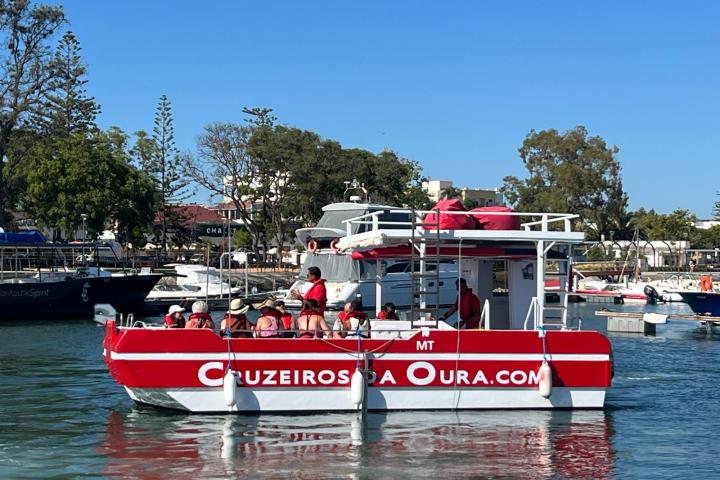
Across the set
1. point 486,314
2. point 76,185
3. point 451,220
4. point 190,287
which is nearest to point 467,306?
point 486,314

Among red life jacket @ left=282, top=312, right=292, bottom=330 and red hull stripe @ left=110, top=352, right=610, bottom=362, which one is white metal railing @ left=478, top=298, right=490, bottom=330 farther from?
red life jacket @ left=282, top=312, right=292, bottom=330

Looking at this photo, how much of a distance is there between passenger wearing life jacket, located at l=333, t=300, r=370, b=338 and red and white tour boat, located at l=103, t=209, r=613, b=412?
0.51 feet

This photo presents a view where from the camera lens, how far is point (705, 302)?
39.6 metres

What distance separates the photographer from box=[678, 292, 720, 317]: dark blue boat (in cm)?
3931

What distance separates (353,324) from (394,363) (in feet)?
2.99

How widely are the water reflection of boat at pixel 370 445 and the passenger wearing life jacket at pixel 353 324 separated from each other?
1280 mm

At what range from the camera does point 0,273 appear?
1570 inches

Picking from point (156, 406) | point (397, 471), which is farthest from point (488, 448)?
point (156, 406)

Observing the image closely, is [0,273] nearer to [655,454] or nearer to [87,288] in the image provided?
[87,288]

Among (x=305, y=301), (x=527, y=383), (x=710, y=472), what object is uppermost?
(x=305, y=301)

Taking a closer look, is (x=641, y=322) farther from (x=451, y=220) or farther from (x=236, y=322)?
(x=236, y=322)

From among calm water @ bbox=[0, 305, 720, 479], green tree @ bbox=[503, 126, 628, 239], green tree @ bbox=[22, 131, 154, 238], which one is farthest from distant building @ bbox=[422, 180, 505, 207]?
calm water @ bbox=[0, 305, 720, 479]

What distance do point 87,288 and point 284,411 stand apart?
26.5 metres

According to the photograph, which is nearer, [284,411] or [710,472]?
[710,472]
